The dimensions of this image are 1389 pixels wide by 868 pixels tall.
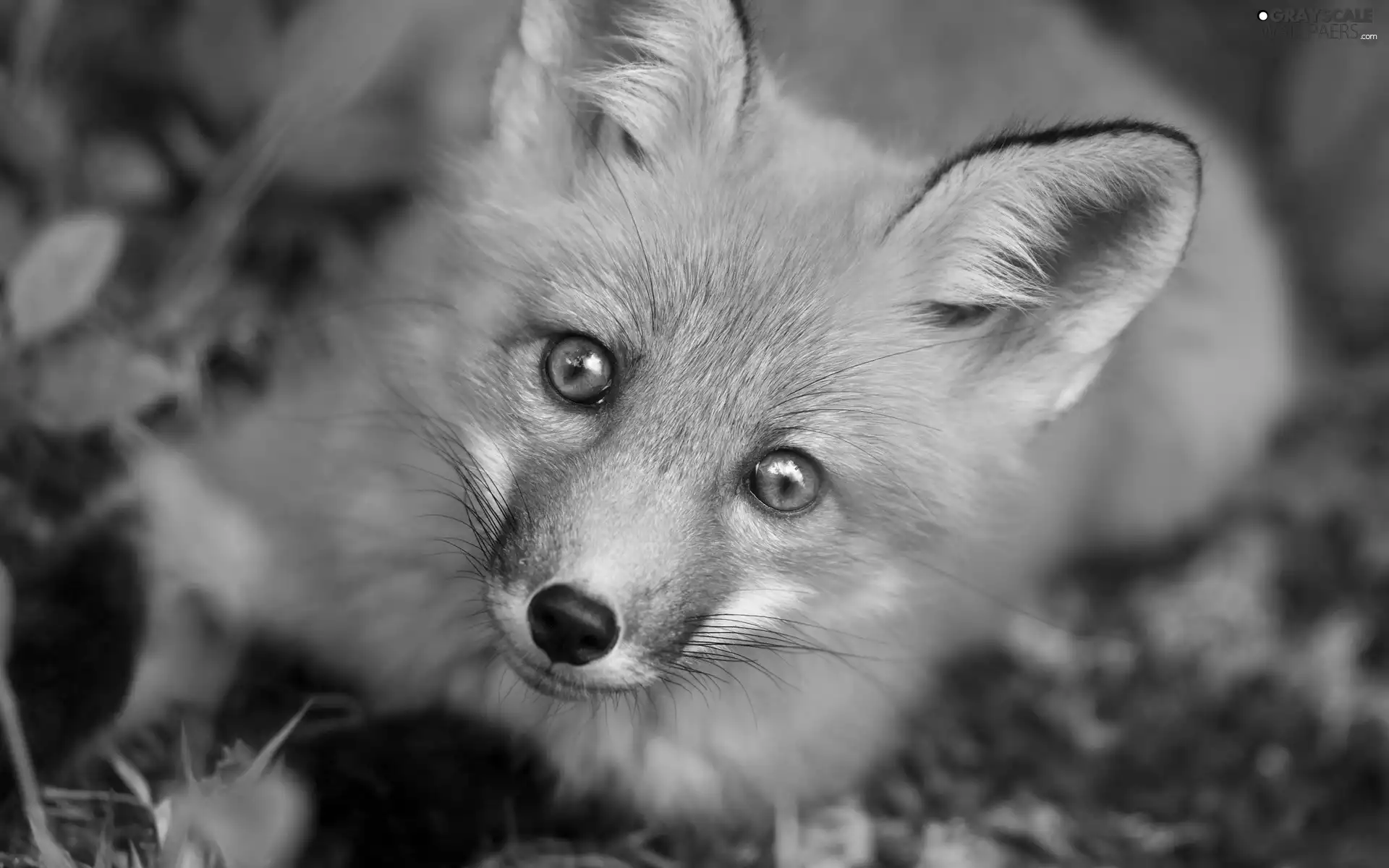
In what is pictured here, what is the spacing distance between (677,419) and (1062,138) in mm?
645

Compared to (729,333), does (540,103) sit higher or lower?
higher

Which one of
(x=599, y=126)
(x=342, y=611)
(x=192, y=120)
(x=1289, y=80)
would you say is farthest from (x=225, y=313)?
(x=1289, y=80)

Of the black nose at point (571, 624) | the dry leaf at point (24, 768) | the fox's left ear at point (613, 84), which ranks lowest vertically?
the dry leaf at point (24, 768)

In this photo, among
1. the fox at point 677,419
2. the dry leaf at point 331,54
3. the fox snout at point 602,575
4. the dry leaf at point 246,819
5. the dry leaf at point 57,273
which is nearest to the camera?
the dry leaf at point 246,819

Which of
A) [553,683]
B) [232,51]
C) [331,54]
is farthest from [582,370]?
[232,51]

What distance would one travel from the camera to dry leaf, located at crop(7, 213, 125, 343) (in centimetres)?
189

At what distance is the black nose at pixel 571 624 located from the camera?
1489 millimetres

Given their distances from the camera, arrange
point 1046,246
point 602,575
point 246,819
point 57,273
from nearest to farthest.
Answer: point 246,819
point 602,575
point 1046,246
point 57,273

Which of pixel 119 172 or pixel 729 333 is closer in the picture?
pixel 729 333

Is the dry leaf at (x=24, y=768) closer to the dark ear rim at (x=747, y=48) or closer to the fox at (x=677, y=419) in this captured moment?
the fox at (x=677, y=419)

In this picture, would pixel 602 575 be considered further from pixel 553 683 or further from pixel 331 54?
pixel 331 54

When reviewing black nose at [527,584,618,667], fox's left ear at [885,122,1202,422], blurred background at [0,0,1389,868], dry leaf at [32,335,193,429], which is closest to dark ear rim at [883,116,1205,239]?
fox's left ear at [885,122,1202,422]

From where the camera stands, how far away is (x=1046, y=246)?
177 centimetres

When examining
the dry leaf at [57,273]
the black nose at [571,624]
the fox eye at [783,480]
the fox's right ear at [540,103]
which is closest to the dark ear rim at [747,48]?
the fox's right ear at [540,103]
